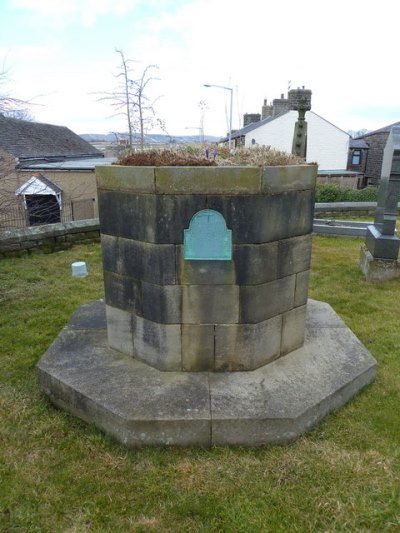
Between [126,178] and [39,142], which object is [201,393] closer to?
[126,178]

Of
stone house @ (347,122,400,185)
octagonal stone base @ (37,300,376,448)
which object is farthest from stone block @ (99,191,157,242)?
stone house @ (347,122,400,185)

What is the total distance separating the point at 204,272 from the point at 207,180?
81cm

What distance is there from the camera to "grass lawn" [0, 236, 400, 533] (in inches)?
103

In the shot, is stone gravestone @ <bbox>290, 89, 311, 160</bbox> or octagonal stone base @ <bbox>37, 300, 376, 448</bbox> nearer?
octagonal stone base @ <bbox>37, 300, 376, 448</bbox>

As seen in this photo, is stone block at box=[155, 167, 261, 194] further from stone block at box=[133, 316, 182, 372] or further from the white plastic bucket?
the white plastic bucket

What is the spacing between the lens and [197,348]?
149 inches

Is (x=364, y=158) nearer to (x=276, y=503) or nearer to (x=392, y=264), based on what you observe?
(x=392, y=264)

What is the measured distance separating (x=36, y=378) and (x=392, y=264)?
653 cm

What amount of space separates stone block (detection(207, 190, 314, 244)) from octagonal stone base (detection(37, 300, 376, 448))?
1.33m

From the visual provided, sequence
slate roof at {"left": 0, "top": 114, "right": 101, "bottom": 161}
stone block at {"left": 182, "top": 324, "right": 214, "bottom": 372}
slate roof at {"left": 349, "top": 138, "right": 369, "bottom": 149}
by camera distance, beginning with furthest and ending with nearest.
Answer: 1. slate roof at {"left": 349, "top": 138, "right": 369, "bottom": 149}
2. slate roof at {"left": 0, "top": 114, "right": 101, "bottom": 161}
3. stone block at {"left": 182, "top": 324, "right": 214, "bottom": 372}

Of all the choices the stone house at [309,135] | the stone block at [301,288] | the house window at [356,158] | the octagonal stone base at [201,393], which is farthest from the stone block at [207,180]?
the house window at [356,158]

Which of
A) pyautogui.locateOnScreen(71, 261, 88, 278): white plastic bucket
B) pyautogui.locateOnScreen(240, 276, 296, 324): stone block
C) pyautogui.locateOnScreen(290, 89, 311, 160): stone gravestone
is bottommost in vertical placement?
pyautogui.locateOnScreen(71, 261, 88, 278): white plastic bucket

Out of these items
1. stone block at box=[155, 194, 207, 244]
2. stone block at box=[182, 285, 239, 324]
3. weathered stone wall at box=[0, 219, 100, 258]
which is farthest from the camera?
weathered stone wall at box=[0, 219, 100, 258]

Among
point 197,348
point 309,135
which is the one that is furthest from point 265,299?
point 309,135
